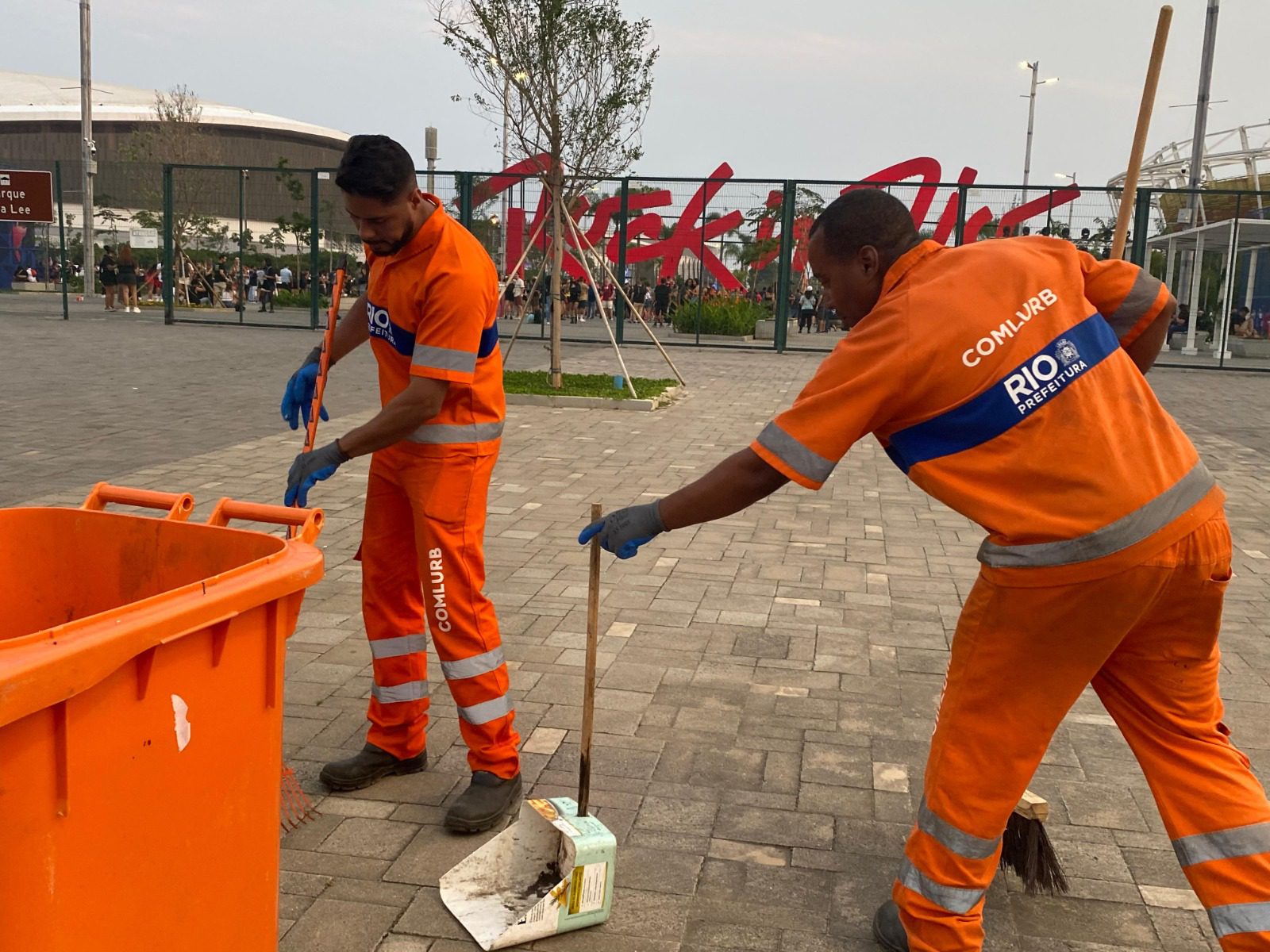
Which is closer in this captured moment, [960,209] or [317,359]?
[317,359]

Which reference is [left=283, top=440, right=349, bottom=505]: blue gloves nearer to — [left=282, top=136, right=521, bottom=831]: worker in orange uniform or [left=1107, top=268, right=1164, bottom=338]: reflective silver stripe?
[left=282, top=136, right=521, bottom=831]: worker in orange uniform

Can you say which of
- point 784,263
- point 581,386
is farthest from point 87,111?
point 581,386

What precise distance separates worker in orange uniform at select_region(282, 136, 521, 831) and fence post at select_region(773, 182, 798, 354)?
17.6m

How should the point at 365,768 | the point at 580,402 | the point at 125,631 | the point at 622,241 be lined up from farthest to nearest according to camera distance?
the point at 622,241, the point at 580,402, the point at 365,768, the point at 125,631

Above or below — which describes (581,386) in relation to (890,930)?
above

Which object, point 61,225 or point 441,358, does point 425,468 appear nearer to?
point 441,358

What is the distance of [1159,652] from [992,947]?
0.85 metres

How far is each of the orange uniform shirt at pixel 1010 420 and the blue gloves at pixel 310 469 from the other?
1361mm

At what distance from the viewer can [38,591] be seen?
2410 millimetres

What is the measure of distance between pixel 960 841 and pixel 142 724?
1.67 m

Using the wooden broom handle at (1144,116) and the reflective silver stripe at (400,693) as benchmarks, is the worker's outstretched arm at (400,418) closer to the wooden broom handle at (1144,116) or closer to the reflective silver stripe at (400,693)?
the reflective silver stripe at (400,693)

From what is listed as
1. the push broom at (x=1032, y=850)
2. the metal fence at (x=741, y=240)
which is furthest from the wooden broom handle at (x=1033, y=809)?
the metal fence at (x=741, y=240)

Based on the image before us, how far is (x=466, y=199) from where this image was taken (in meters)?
20.8

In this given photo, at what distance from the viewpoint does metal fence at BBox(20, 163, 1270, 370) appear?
19.7 m
